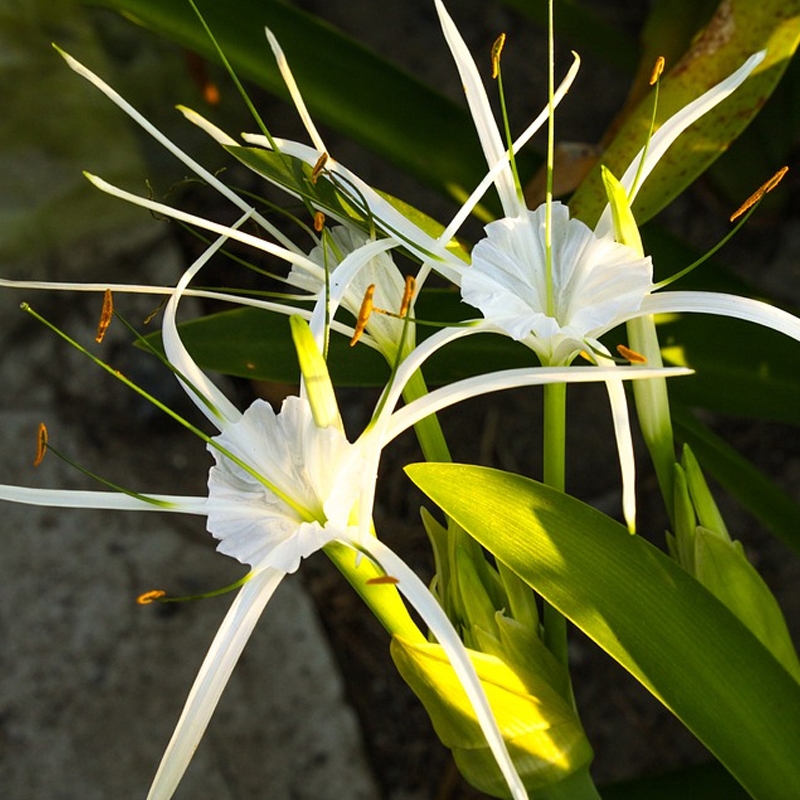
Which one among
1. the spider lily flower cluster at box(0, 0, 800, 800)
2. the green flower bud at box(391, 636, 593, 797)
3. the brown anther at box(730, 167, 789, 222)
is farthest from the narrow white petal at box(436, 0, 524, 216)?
the green flower bud at box(391, 636, 593, 797)

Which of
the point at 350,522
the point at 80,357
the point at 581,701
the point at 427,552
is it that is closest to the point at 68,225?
the point at 80,357

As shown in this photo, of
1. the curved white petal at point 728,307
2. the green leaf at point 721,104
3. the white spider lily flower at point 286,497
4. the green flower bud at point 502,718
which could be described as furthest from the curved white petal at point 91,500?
the green leaf at point 721,104

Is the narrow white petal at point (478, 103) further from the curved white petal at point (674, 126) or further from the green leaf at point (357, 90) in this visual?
the green leaf at point (357, 90)

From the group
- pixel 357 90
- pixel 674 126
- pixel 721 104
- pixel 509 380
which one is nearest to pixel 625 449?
pixel 509 380

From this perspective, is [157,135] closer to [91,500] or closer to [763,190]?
[91,500]

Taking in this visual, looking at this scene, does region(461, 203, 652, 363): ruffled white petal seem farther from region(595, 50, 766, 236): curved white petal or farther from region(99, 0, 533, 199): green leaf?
region(99, 0, 533, 199): green leaf

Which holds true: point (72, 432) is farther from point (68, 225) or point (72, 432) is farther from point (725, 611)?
point (725, 611)
